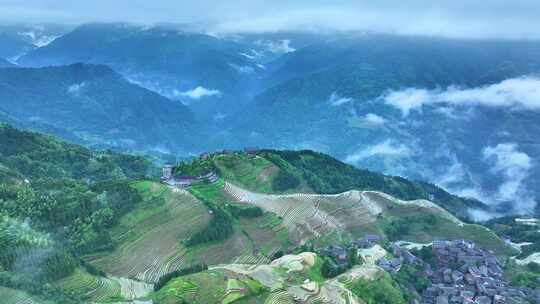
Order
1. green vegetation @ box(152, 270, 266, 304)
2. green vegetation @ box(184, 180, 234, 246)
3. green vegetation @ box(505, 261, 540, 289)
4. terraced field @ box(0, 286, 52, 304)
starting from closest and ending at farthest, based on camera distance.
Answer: terraced field @ box(0, 286, 52, 304) → green vegetation @ box(152, 270, 266, 304) → green vegetation @ box(184, 180, 234, 246) → green vegetation @ box(505, 261, 540, 289)

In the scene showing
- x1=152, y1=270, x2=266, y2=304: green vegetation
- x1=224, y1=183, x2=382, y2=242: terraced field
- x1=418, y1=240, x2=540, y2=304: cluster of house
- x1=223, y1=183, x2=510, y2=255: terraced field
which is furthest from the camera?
x1=223, y1=183, x2=510, y2=255: terraced field

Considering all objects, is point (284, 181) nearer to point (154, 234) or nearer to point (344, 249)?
point (344, 249)

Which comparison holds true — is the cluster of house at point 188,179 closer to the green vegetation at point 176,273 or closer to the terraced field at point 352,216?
the terraced field at point 352,216

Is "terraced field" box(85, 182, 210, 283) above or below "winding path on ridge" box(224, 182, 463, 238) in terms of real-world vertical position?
→ above

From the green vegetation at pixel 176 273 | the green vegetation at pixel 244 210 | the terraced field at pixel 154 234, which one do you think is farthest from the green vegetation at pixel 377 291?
the green vegetation at pixel 244 210

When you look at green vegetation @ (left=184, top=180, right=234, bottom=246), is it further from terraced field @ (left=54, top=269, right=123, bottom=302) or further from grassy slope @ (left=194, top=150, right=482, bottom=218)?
terraced field @ (left=54, top=269, right=123, bottom=302)

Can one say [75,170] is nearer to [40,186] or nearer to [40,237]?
[40,186]

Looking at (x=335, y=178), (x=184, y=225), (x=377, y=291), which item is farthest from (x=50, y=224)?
(x=335, y=178)

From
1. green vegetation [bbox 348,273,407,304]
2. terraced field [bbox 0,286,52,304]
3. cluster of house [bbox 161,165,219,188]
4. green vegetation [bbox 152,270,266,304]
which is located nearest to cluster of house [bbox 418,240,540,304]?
green vegetation [bbox 348,273,407,304]

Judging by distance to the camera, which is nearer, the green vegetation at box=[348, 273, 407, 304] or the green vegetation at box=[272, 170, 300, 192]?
the green vegetation at box=[348, 273, 407, 304]
